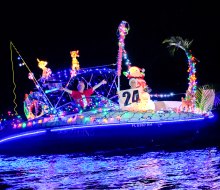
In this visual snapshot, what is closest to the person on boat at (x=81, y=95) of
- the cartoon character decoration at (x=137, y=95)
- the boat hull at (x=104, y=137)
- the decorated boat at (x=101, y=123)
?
the decorated boat at (x=101, y=123)

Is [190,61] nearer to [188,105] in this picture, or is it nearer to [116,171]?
[188,105]

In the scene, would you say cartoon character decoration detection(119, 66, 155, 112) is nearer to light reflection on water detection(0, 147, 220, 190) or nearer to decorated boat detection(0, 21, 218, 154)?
decorated boat detection(0, 21, 218, 154)

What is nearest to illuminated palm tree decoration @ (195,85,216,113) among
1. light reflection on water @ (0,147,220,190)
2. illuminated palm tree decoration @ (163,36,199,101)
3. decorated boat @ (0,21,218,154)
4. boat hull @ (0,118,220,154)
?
decorated boat @ (0,21,218,154)

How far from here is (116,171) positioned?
14.2 m

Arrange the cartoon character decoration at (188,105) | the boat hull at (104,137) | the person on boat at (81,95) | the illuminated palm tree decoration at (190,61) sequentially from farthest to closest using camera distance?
1. the illuminated palm tree decoration at (190,61)
2. the cartoon character decoration at (188,105)
3. the person on boat at (81,95)
4. the boat hull at (104,137)

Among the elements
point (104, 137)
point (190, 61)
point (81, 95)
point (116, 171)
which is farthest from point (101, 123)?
point (116, 171)

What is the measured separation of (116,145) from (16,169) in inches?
214

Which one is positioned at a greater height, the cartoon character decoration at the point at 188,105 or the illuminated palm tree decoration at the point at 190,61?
the illuminated palm tree decoration at the point at 190,61

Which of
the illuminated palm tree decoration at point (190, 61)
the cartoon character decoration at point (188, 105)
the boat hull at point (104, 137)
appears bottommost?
the boat hull at point (104, 137)

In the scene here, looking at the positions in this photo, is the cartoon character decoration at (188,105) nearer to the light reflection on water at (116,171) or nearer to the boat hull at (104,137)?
the boat hull at (104,137)

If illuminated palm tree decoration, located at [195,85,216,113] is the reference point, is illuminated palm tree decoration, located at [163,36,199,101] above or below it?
above

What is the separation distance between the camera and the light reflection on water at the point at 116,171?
12250 mm

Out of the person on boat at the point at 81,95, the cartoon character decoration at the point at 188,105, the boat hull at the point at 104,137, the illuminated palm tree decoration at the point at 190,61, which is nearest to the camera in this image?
the boat hull at the point at 104,137

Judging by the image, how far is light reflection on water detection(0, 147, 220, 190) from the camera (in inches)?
482
